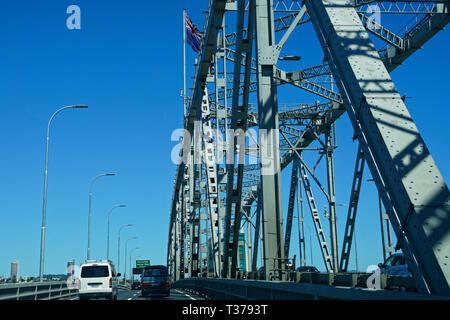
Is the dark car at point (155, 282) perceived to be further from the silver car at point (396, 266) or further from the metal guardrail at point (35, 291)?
the silver car at point (396, 266)

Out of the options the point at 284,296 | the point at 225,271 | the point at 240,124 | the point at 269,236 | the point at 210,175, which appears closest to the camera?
the point at 284,296

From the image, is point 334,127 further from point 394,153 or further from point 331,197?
point 394,153

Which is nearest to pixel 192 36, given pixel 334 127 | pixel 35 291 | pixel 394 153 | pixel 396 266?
pixel 334 127

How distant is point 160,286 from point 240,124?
1539 cm

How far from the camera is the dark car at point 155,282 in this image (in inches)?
1289

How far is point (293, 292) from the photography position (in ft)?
37.8

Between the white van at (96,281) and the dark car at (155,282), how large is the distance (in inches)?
287

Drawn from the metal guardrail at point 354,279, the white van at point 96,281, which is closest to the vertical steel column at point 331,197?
the white van at point 96,281

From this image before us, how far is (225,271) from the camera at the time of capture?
2497cm

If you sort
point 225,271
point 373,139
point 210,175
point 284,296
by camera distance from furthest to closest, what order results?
point 210,175
point 225,271
point 284,296
point 373,139

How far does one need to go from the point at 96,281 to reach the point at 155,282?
26.4ft

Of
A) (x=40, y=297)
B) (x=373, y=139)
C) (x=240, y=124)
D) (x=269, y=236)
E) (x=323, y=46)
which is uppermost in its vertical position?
(x=240, y=124)
